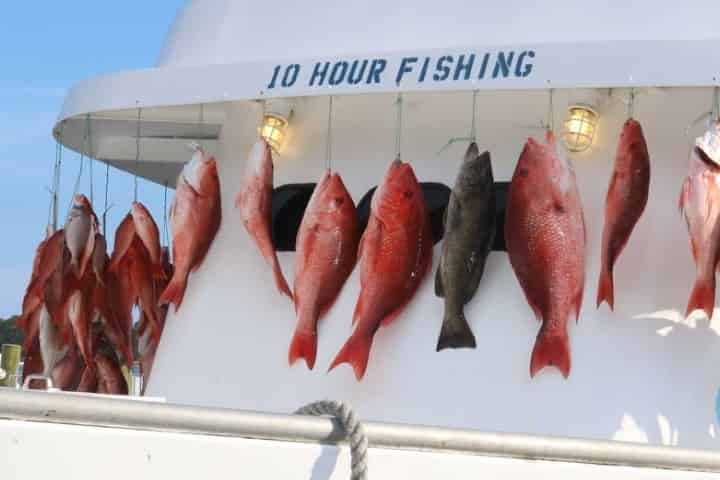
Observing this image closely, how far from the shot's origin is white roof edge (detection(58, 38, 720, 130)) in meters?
6.38

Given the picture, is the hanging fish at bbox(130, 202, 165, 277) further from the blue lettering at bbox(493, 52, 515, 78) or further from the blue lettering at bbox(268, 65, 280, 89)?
the blue lettering at bbox(493, 52, 515, 78)

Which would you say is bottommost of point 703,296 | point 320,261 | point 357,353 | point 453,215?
point 357,353

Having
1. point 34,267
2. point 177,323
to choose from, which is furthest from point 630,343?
point 34,267

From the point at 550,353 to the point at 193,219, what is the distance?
7.04ft

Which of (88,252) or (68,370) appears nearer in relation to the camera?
(88,252)

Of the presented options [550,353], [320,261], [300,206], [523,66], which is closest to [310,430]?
[550,353]

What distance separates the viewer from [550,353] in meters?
6.55

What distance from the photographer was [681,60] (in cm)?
638

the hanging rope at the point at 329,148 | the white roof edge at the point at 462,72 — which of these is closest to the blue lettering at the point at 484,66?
the white roof edge at the point at 462,72

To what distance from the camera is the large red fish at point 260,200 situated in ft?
24.0

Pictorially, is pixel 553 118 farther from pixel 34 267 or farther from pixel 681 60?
pixel 34 267

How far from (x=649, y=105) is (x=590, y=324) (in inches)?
43.2

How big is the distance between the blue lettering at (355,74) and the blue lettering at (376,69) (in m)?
0.04

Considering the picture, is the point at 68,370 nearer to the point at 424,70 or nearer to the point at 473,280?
the point at 473,280
